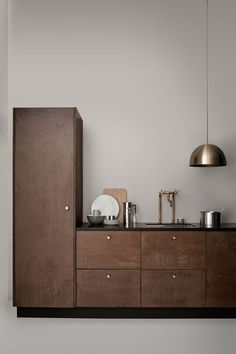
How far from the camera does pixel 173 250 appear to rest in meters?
3.89

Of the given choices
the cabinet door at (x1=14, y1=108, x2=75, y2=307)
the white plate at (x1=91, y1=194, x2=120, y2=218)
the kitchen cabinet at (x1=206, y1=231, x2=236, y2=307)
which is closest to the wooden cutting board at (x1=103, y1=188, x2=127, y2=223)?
the white plate at (x1=91, y1=194, x2=120, y2=218)

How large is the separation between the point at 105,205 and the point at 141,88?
1.12 m

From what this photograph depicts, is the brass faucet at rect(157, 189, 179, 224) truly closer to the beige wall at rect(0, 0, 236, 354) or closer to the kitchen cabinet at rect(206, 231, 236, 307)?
the beige wall at rect(0, 0, 236, 354)

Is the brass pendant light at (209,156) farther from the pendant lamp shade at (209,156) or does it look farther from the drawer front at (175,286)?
the drawer front at (175,286)

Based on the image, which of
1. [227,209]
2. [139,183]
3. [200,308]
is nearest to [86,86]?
[139,183]

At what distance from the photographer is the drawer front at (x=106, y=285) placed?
12.8 feet

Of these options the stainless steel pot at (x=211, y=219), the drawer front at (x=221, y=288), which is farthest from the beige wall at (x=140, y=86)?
the drawer front at (x=221, y=288)

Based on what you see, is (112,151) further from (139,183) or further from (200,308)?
(200,308)

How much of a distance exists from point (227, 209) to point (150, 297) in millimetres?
1126

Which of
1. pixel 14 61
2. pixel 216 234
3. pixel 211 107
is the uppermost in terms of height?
pixel 14 61

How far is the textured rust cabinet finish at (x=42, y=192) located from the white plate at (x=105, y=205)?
514 millimetres

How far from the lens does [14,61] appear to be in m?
4.45

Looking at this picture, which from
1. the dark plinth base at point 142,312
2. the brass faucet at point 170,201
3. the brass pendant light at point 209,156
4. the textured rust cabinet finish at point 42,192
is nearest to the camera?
the textured rust cabinet finish at point 42,192

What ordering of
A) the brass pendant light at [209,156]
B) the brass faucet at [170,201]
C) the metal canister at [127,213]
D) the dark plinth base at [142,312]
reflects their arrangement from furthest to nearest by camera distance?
the brass faucet at [170,201] → the metal canister at [127,213] → the dark plinth base at [142,312] → the brass pendant light at [209,156]
